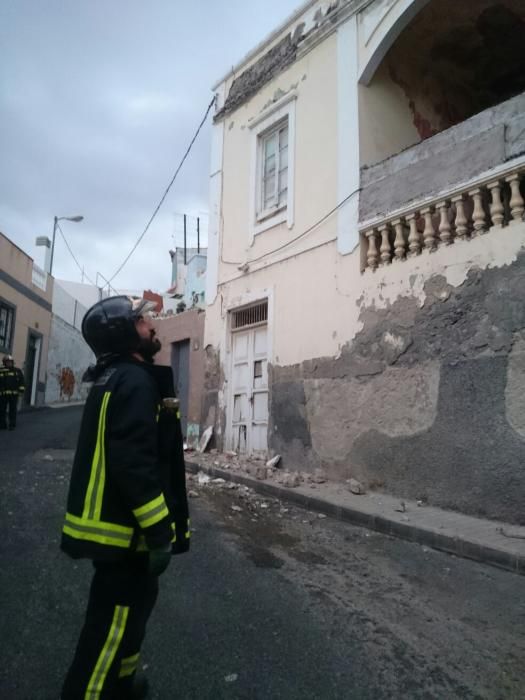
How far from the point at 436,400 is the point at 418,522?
1.39m

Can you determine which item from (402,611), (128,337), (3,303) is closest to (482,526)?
(402,611)

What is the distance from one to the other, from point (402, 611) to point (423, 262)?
395 centimetres

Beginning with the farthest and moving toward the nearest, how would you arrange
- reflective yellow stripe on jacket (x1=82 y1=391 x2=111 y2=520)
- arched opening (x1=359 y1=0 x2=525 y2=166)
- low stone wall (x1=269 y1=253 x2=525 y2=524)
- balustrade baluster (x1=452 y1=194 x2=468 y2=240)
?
arched opening (x1=359 y1=0 x2=525 y2=166) → balustrade baluster (x1=452 y1=194 x2=468 y2=240) → low stone wall (x1=269 y1=253 x2=525 y2=524) → reflective yellow stripe on jacket (x1=82 y1=391 x2=111 y2=520)

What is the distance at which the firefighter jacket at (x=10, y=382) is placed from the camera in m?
10.7

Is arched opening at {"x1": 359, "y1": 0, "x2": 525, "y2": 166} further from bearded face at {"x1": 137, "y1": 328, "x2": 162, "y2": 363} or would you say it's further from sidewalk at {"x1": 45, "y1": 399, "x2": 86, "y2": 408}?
sidewalk at {"x1": 45, "y1": 399, "x2": 86, "y2": 408}

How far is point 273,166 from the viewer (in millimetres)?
8992

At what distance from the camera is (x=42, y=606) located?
2859 millimetres

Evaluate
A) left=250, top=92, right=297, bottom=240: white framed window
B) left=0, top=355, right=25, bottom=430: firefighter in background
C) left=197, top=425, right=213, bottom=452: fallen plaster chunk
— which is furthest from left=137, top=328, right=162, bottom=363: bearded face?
left=0, top=355, right=25, bottom=430: firefighter in background

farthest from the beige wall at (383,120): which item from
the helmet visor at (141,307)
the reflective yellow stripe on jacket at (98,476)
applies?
the reflective yellow stripe on jacket at (98,476)

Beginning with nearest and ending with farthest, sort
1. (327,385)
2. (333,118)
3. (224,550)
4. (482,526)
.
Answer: (224,550)
(482,526)
(327,385)
(333,118)

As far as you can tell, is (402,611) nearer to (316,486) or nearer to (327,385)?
(316,486)

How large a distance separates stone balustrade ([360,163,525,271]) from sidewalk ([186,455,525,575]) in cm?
286

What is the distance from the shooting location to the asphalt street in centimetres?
222

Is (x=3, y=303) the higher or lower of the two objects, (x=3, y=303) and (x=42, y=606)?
the higher
